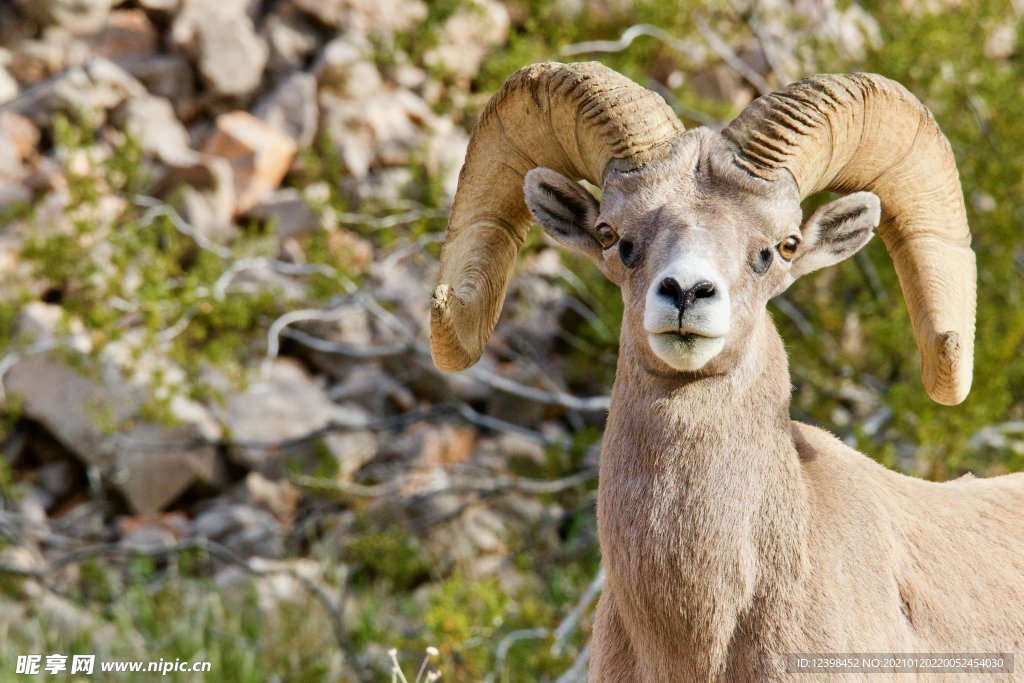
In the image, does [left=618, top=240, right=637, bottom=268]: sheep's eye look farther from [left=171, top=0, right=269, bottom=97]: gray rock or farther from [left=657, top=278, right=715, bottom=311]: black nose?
[left=171, top=0, right=269, bottom=97]: gray rock

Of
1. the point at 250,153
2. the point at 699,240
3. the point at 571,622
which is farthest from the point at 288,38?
the point at 699,240

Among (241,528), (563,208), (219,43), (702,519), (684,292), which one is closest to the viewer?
(684,292)

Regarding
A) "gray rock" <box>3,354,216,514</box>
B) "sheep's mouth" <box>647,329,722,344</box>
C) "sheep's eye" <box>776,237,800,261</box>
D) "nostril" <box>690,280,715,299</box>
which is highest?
"sheep's eye" <box>776,237,800,261</box>

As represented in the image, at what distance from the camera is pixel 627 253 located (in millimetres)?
3873

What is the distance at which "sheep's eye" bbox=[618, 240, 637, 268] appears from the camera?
3818 mm

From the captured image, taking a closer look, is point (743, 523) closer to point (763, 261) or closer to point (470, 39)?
point (763, 261)

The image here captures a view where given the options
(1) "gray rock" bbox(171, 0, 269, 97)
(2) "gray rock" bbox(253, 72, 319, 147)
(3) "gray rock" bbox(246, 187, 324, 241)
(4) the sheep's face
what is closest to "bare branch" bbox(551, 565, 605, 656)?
(4) the sheep's face

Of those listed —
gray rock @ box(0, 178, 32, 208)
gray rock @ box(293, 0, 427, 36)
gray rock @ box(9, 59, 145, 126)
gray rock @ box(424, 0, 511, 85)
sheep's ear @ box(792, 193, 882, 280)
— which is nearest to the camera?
sheep's ear @ box(792, 193, 882, 280)

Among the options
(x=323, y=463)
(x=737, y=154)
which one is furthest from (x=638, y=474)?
(x=323, y=463)

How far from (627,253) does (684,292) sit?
0.50 meters

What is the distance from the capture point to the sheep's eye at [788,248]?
3.94 metres

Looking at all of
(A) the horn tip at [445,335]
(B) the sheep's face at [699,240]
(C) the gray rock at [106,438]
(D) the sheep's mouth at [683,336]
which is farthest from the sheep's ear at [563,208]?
(C) the gray rock at [106,438]

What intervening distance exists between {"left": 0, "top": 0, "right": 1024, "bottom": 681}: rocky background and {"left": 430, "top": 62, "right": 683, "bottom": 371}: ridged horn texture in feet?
10.6

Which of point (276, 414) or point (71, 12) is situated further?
point (71, 12)
